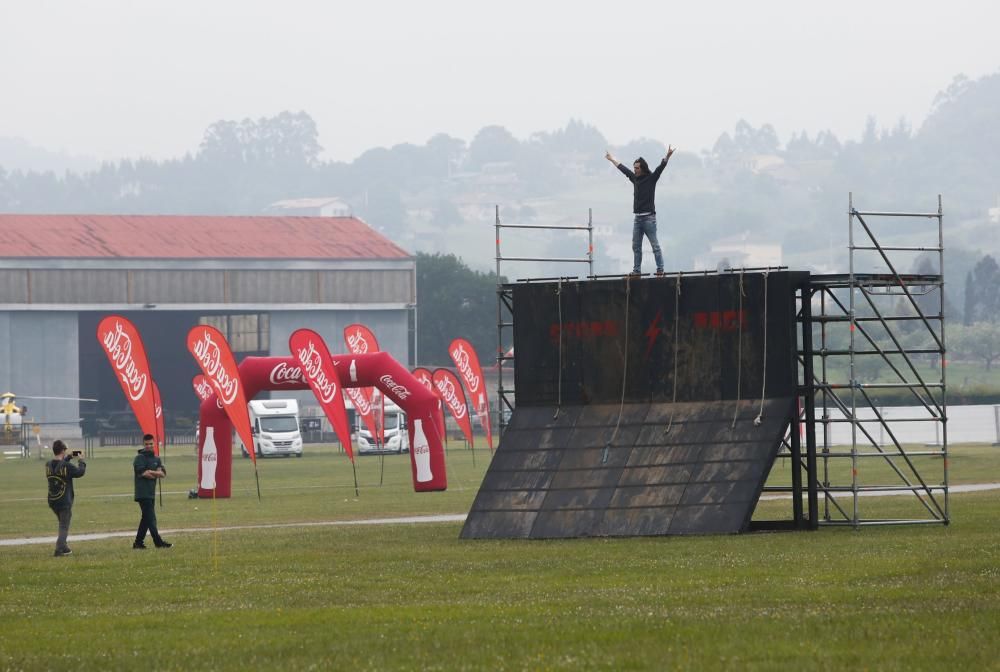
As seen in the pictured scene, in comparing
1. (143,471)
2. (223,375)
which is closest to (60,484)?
(143,471)

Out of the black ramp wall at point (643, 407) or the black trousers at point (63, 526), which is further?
the black trousers at point (63, 526)

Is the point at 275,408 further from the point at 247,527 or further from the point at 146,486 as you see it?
the point at 146,486

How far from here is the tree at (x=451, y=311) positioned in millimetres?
161375

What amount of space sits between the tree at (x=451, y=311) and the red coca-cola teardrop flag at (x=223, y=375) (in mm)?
117356

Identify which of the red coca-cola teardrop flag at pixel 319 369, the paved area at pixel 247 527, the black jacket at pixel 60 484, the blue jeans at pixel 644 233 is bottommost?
the paved area at pixel 247 527

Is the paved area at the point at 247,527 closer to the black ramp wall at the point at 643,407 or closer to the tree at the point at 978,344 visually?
the black ramp wall at the point at 643,407

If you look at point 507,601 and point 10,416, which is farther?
point 10,416

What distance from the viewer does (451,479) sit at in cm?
5475

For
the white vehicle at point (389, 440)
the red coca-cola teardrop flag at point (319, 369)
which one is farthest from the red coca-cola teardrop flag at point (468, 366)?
the white vehicle at point (389, 440)

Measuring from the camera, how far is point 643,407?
2917cm

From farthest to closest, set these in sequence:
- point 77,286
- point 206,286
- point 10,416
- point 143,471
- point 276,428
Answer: point 206,286, point 77,286, point 10,416, point 276,428, point 143,471

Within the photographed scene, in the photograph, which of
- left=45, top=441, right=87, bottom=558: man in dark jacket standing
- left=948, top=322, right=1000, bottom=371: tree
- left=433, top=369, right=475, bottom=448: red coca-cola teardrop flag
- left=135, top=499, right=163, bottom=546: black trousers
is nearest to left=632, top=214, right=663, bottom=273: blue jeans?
left=135, top=499, right=163, bottom=546: black trousers

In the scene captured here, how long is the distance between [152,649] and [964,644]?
7.14m

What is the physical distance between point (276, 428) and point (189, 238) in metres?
44.6
